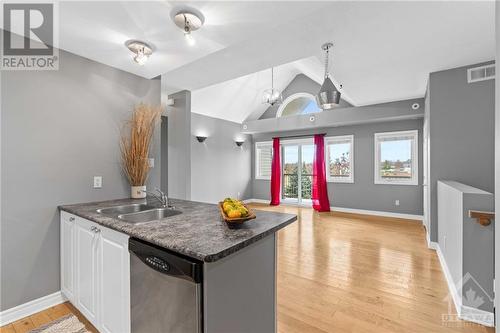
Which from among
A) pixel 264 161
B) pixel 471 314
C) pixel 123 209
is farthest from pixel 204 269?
pixel 264 161

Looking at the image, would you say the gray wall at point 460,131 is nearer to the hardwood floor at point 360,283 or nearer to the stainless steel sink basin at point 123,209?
the hardwood floor at point 360,283

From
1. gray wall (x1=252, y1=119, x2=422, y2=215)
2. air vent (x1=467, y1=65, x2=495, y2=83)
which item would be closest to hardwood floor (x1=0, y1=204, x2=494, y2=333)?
gray wall (x1=252, y1=119, x2=422, y2=215)

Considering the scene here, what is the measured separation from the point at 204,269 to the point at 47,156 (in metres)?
2.03

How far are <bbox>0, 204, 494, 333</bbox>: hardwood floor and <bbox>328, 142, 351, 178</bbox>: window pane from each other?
2.27 metres

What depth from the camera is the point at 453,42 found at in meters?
2.48

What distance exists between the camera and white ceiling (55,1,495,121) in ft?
5.63

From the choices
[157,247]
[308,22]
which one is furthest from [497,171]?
[308,22]

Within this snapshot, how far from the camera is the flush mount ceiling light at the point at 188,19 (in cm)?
167

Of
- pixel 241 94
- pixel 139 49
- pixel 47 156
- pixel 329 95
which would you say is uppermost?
pixel 241 94

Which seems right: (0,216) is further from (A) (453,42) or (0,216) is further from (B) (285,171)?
(B) (285,171)


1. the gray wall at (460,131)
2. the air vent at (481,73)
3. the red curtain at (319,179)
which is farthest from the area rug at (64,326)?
the red curtain at (319,179)

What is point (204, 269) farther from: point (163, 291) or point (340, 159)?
point (340, 159)

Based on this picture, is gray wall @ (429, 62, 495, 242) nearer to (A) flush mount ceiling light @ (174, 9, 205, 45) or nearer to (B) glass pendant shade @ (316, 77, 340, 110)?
(B) glass pendant shade @ (316, 77, 340, 110)

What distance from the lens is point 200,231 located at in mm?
1330
